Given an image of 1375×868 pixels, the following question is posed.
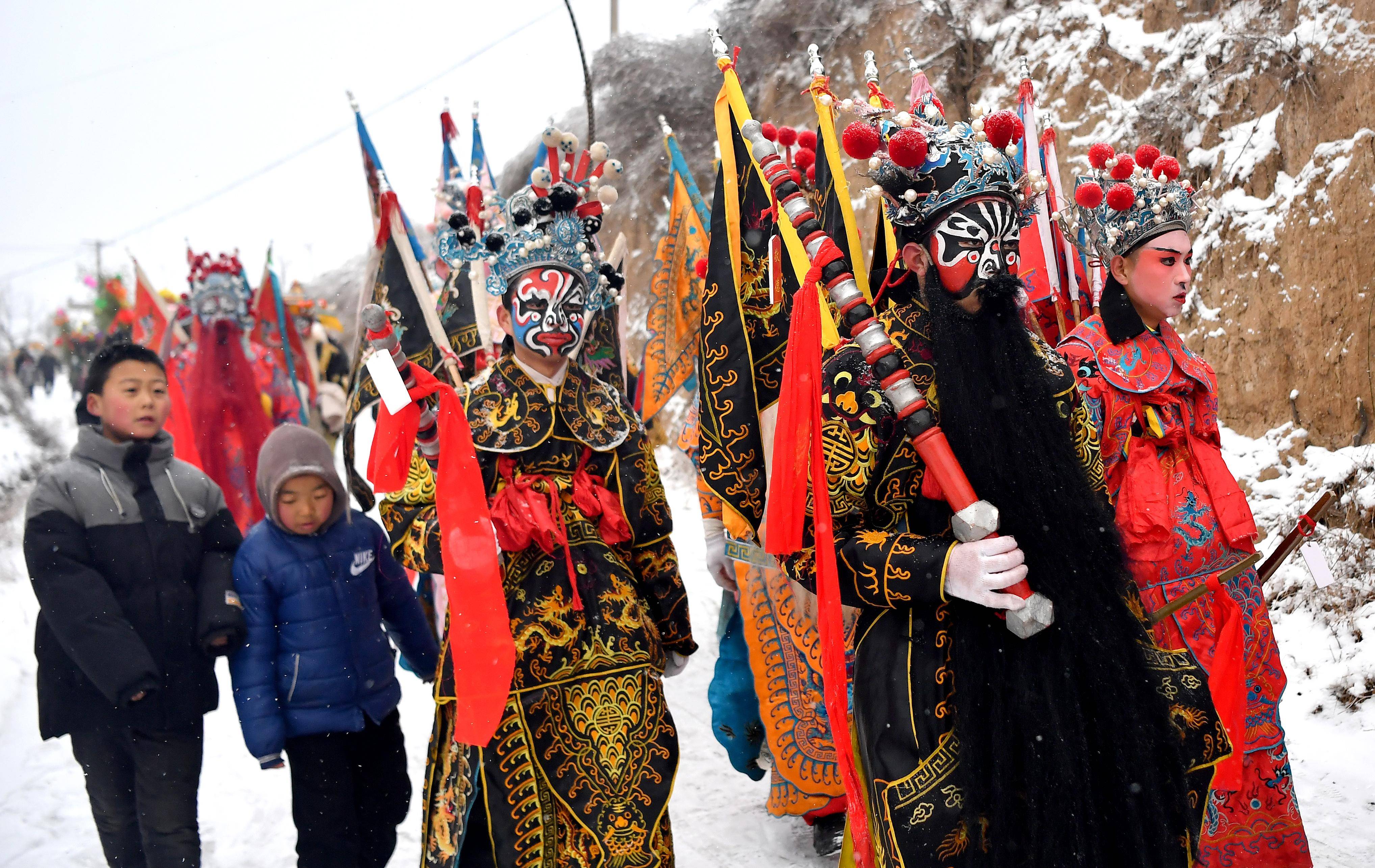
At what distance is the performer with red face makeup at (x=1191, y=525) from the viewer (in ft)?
9.99

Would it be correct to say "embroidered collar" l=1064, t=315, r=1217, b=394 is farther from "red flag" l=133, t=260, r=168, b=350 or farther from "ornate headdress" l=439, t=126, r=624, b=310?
"red flag" l=133, t=260, r=168, b=350

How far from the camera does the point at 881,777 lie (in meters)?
2.24

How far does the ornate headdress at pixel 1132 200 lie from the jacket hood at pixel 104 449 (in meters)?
3.27

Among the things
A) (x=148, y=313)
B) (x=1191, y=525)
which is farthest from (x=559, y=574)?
(x=148, y=313)

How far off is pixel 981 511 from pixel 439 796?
194cm

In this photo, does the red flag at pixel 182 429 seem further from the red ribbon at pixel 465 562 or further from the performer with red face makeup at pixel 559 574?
the red ribbon at pixel 465 562

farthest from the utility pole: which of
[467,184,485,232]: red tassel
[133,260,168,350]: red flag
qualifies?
[467,184,485,232]: red tassel

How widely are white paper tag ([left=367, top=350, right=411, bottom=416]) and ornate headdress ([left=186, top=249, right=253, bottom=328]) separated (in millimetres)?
7090

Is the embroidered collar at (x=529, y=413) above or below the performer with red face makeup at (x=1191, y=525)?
above

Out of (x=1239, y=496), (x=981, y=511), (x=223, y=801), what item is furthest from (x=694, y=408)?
(x=223, y=801)

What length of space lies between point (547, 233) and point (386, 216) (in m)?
1.83

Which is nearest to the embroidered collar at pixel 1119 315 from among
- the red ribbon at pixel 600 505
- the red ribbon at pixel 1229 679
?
the red ribbon at pixel 1229 679

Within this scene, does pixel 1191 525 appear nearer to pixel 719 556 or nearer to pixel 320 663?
pixel 719 556

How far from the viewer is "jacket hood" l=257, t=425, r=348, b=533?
3.82 metres
